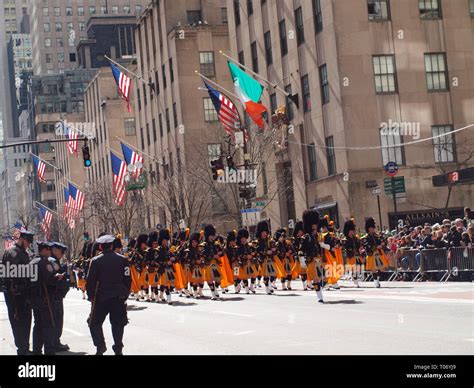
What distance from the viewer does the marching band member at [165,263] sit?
29828 mm

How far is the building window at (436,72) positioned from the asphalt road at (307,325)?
22040 mm

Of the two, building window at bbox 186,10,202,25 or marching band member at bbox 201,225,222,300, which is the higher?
building window at bbox 186,10,202,25

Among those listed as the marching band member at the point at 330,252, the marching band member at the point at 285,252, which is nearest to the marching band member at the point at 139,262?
the marching band member at the point at 285,252

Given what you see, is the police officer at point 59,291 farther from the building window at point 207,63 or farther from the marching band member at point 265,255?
the building window at point 207,63

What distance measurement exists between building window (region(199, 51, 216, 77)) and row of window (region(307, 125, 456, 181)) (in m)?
26.8

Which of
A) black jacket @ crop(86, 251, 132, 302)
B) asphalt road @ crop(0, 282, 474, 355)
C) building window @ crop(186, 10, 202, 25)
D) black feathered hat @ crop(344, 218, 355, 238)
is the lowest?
asphalt road @ crop(0, 282, 474, 355)

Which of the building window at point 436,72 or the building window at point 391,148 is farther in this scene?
the building window at point 436,72

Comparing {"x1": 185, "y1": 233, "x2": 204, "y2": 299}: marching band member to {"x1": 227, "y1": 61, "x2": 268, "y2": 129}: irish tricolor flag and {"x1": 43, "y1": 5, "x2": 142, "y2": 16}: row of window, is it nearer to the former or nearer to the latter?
{"x1": 227, "y1": 61, "x2": 268, "y2": 129}: irish tricolor flag

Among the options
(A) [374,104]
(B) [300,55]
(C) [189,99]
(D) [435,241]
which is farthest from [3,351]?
(C) [189,99]

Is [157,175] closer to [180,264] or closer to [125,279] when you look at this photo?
[180,264]

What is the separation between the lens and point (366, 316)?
62.4 ft

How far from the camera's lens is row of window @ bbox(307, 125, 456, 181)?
4697 centimetres

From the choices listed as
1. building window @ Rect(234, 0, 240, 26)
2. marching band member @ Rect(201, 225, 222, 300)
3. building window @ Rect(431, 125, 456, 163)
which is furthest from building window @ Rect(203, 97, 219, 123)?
marching band member @ Rect(201, 225, 222, 300)

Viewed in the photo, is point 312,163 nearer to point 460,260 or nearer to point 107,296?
point 460,260
